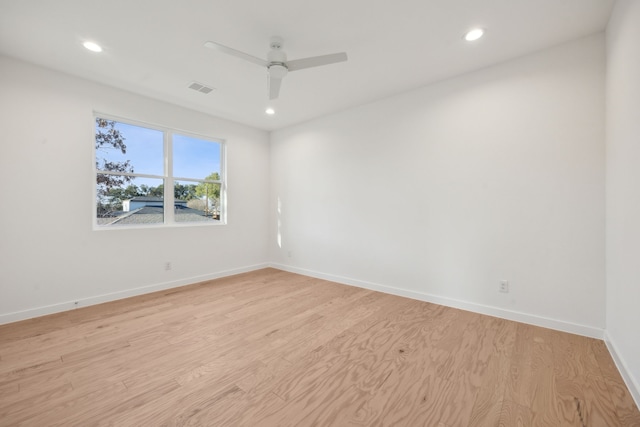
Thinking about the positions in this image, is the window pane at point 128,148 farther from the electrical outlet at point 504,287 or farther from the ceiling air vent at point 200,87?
the electrical outlet at point 504,287

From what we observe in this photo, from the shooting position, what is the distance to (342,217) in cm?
421

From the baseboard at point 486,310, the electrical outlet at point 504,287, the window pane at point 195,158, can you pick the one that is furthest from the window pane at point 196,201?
the electrical outlet at point 504,287

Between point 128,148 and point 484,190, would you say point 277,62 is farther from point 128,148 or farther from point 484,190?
point 128,148

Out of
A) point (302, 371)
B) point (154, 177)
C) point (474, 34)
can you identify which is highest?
point (474, 34)

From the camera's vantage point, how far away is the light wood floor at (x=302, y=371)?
59.7 inches

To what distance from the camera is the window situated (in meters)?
3.47

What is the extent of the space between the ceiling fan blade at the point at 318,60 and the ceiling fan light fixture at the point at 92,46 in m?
1.87

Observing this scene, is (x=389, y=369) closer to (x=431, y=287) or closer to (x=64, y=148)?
(x=431, y=287)

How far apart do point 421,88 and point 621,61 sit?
177 centimetres

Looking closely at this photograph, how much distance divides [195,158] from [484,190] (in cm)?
416

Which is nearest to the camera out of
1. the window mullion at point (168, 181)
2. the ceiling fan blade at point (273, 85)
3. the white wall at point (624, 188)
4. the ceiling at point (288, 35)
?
the white wall at point (624, 188)

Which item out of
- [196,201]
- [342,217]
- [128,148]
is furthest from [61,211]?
[342,217]

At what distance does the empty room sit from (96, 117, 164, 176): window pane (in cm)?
3

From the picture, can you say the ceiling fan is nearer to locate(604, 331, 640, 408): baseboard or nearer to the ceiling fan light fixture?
the ceiling fan light fixture
